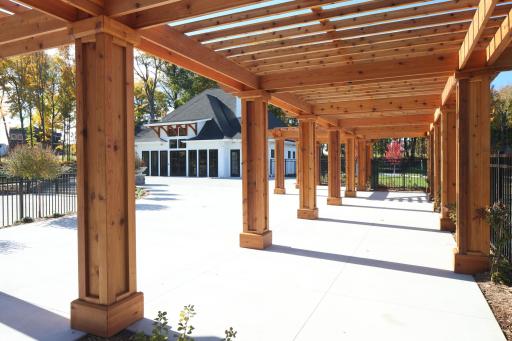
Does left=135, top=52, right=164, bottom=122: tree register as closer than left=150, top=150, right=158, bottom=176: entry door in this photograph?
No

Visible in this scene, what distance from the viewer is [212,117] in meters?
29.1

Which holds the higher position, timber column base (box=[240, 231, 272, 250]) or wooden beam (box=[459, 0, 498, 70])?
wooden beam (box=[459, 0, 498, 70])

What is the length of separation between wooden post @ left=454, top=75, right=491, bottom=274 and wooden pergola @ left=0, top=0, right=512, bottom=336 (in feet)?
0.04

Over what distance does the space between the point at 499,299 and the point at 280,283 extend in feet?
7.88

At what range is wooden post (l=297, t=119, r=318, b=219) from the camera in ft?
29.2

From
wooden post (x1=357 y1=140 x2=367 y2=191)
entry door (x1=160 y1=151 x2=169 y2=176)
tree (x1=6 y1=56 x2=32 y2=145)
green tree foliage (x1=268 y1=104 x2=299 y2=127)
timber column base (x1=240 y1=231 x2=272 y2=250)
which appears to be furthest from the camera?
green tree foliage (x1=268 y1=104 x2=299 y2=127)

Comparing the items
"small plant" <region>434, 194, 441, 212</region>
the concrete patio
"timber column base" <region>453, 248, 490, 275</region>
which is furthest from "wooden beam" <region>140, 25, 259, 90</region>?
"small plant" <region>434, 194, 441, 212</region>

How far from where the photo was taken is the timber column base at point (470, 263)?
4.84 m

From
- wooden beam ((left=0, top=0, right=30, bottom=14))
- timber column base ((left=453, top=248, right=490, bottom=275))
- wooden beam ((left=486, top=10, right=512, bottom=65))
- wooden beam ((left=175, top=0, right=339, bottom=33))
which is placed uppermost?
wooden beam ((left=0, top=0, right=30, bottom=14))

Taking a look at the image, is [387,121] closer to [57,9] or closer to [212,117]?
[57,9]

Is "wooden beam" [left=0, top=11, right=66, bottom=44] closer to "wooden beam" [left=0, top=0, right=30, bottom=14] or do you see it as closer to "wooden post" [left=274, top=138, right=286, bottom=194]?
→ "wooden beam" [left=0, top=0, right=30, bottom=14]

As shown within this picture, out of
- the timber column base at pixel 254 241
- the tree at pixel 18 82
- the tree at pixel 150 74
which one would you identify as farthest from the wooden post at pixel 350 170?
the tree at pixel 150 74

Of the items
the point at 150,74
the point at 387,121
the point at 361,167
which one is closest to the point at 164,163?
the point at 150,74

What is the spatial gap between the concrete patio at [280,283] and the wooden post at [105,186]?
285 mm
